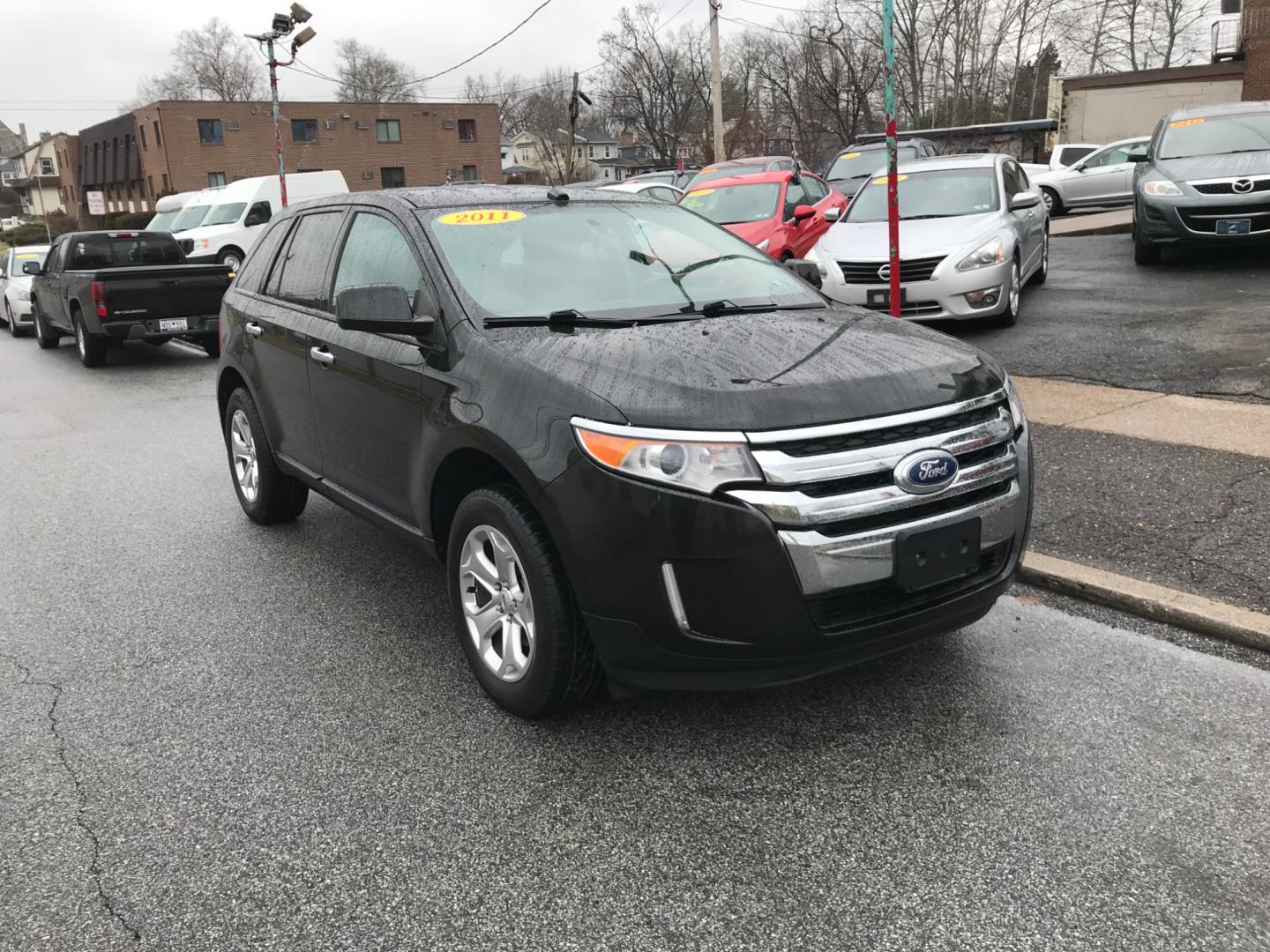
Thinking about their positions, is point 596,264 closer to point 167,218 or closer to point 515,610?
point 515,610

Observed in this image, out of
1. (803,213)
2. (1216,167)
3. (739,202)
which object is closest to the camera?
(1216,167)

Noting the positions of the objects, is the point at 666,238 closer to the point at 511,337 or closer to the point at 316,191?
the point at 511,337

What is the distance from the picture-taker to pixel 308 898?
264cm

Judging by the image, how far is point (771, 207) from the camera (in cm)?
1359

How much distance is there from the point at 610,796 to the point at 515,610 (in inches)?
28.1

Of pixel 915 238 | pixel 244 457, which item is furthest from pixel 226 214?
pixel 244 457

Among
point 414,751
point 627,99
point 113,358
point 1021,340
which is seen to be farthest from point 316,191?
point 627,99

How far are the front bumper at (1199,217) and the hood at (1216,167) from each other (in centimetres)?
28

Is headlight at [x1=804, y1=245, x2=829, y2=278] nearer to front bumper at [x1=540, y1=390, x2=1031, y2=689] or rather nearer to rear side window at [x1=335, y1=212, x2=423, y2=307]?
rear side window at [x1=335, y1=212, x2=423, y2=307]

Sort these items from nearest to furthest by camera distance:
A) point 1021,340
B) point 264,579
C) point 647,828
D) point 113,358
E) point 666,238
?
point 647,828, point 666,238, point 264,579, point 1021,340, point 113,358

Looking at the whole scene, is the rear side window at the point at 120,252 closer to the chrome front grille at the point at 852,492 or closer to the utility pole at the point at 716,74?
the chrome front grille at the point at 852,492

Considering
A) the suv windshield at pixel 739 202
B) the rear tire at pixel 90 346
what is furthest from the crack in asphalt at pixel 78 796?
the suv windshield at pixel 739 202

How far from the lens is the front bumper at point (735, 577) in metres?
2.83

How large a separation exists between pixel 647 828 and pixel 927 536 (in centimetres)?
117
